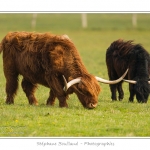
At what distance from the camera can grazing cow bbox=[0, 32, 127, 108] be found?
13.7 meters

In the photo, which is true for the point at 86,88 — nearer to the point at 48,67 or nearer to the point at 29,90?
the point at 48,67

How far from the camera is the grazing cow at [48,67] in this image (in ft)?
45.0

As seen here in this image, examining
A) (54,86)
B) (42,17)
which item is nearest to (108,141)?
(54,86)

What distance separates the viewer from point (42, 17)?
217 feet

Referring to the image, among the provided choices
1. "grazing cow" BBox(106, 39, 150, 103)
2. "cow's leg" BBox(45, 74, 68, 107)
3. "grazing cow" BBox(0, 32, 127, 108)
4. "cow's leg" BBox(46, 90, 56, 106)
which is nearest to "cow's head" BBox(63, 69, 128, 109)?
"grazing cow" BBox(0, 32, 127, 108)

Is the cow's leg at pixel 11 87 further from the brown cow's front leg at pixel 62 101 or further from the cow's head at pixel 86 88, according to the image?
the cow's head at pixel 86 88

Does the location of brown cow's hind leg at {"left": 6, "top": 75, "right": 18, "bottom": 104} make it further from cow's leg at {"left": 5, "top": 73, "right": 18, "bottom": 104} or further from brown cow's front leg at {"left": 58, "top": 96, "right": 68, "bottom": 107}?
brown cow's front leg at {"left": 58, "top": 96, "right": 68, "bottom": 107}

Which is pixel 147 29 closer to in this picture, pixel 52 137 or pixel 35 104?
pixel 35 104

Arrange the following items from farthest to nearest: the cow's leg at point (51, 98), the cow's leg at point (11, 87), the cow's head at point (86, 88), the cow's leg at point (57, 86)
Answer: the cow's leg at point (11, 87) < the cow's leg at point (51, 98) < the cow's leg at point (57, 86) < the cow's head at point (86, 88)

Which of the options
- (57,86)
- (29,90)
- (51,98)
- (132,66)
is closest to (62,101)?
(57,86)

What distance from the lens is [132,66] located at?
16500 millimetres

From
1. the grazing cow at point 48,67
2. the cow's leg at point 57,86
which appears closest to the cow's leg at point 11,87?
the grazing cow at point 48,67

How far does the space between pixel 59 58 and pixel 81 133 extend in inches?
131

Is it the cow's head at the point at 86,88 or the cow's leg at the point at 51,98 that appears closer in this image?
the cow's head at the point at 86,88
